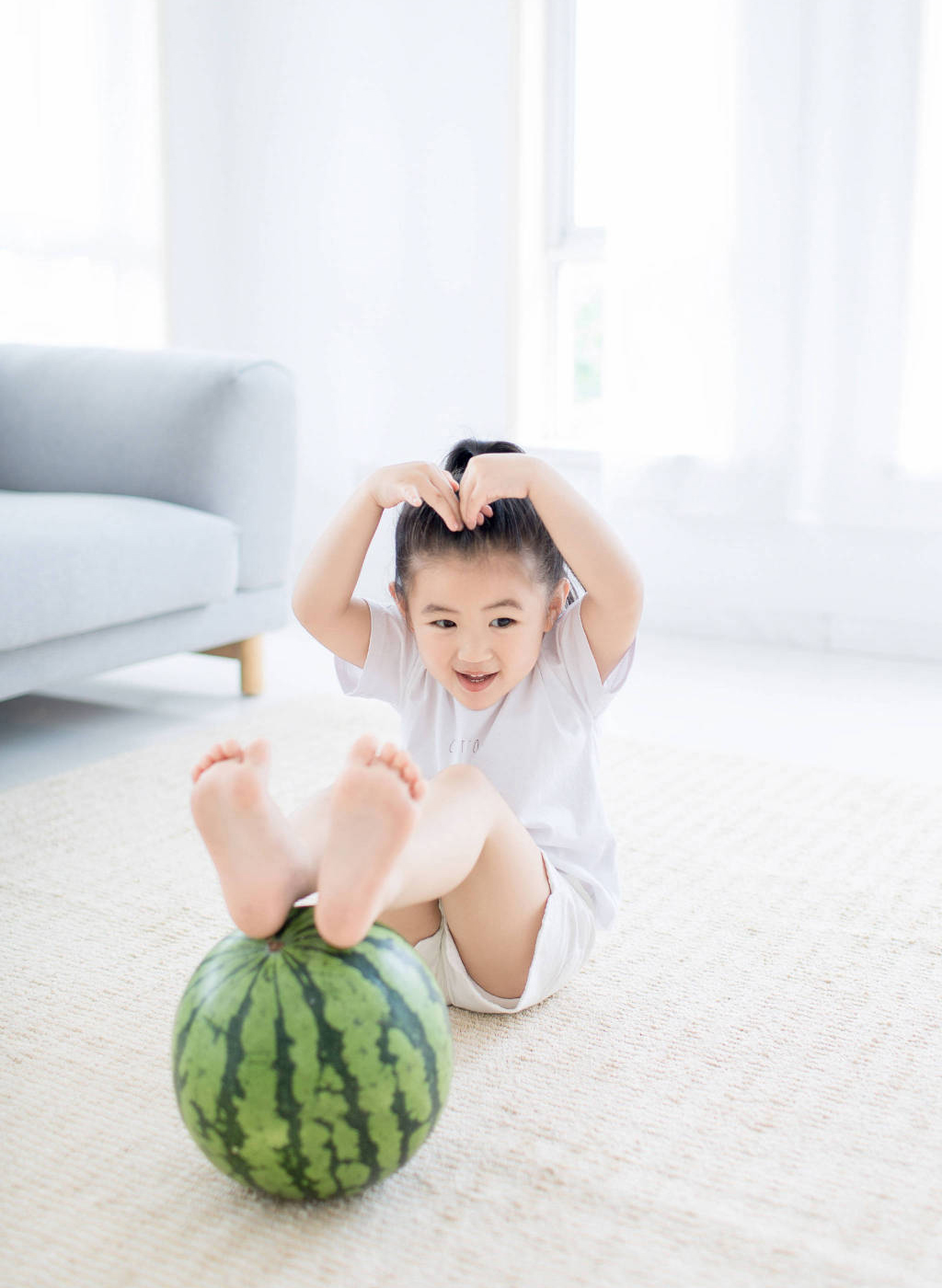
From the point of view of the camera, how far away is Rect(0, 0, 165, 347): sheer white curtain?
3.84 metres

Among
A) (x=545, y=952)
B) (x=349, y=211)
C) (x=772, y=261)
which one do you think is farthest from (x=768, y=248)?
(x=545, y=952)

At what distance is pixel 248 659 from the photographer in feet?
9.58

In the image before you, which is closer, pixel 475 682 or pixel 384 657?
pixel 475 682

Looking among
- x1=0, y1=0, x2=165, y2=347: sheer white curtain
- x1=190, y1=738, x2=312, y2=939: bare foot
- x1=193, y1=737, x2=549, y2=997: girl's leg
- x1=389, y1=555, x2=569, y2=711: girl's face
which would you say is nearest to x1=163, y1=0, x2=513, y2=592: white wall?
x1=0, y1=0, x2=165, y2=347: sheer white curtain

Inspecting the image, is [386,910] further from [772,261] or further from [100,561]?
[772,261]

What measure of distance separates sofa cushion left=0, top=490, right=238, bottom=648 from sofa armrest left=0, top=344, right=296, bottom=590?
0.20ft

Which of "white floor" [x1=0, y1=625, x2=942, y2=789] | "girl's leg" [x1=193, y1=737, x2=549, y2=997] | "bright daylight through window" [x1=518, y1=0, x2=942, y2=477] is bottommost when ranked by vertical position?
"white floor" [x1=0, y1=625, x2=942, y2=789]

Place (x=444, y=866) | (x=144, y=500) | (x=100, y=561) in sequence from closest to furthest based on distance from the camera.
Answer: (x=444, y=866) < (x=100, y=561) < (x=144, y=500)

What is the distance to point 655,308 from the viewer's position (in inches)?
138

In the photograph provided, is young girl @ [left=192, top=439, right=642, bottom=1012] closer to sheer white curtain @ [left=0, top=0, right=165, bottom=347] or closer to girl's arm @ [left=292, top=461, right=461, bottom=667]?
girl's arm @ [left=292, top=461, right=461, bottom=667]

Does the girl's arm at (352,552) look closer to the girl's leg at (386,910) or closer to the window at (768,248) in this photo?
the girl's leg at (386,910)

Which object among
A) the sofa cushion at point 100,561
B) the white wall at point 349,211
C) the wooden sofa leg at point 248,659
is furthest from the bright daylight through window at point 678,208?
the sofa cushion at point 100,561

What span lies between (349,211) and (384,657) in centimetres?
292

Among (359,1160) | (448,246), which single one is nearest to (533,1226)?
(359,1160)
